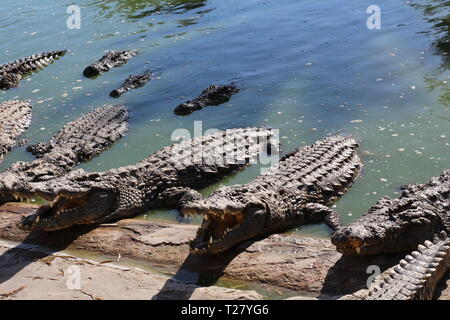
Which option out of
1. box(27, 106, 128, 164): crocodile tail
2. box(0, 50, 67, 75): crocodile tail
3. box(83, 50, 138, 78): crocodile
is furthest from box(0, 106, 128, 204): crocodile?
box(0, 50, 67, 75): crocodile tail

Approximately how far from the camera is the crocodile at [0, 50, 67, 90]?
16.5m

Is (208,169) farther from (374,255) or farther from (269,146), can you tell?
(374,255)

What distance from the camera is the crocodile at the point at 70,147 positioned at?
10.0 m

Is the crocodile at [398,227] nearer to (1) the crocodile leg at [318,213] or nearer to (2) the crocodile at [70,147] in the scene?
(1) the crocodile leg at [318,213]

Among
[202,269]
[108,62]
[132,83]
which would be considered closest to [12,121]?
[132,83]

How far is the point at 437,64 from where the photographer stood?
1279 cm

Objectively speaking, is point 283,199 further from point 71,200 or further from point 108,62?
point 108,62

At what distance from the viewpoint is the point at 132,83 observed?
1477 centimetres

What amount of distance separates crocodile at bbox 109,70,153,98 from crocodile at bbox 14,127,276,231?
4.70 m

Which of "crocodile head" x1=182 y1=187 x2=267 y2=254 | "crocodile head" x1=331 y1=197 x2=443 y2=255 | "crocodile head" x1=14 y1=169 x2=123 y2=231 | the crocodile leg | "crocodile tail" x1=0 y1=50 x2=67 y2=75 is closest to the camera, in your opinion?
"crocodile head" x1=331 y1=197 x2=443 y2=255

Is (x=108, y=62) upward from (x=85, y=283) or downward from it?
upward

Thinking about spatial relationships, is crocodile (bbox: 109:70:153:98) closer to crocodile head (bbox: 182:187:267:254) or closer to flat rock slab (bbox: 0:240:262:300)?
flat rock slab (bbox: 0:240:262:300)

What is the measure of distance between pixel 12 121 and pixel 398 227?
9.84 meters
